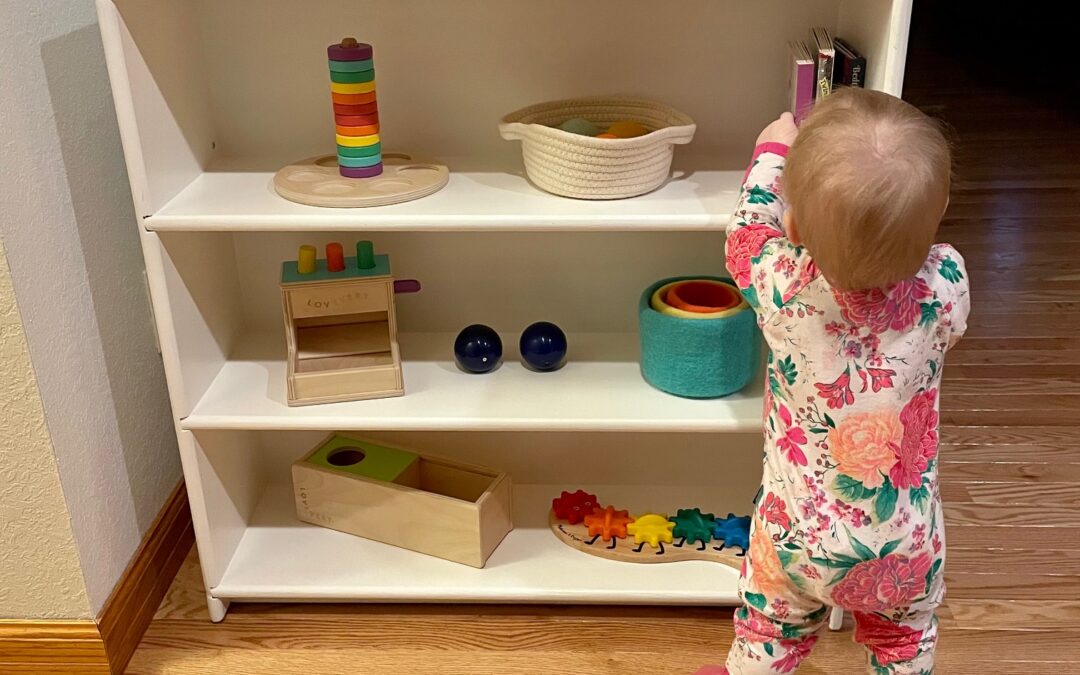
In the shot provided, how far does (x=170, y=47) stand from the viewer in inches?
53.9

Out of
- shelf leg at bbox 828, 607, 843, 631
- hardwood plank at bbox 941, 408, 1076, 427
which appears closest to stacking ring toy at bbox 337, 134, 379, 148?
shelf leg at bbox 828, 607, 843, 631

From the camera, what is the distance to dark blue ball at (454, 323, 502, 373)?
1.50m

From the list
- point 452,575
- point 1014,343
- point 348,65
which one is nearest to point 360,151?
point 348,65

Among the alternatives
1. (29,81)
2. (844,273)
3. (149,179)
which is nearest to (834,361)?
(844,273)

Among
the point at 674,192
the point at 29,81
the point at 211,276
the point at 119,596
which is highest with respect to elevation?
the point at 29,81

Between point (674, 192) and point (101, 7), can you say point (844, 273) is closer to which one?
point (674, 192)

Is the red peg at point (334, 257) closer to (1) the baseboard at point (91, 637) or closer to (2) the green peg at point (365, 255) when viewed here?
(2) the green peg at point (365, 255)

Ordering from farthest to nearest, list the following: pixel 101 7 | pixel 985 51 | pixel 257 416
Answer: pixel 985 51 < pixel 257 416 < pixel 101 7

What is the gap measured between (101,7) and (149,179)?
8.4 inches

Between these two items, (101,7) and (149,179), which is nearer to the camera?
(101,7)

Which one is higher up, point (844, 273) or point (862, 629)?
point (844, 273)

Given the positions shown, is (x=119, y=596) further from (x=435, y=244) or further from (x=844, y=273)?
(x=844, y=273)

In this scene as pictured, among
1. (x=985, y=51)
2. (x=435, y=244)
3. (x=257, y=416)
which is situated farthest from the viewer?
(x=985, y=51)

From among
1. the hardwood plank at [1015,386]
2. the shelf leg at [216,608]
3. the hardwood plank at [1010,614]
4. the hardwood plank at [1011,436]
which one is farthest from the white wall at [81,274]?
the hardwood plank at [1015,386]
